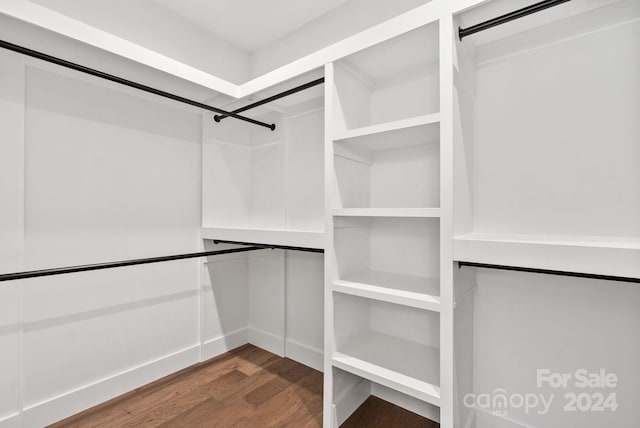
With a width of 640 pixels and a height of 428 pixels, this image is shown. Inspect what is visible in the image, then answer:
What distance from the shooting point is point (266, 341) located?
2414 mm

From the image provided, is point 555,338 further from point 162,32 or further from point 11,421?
point 162,32

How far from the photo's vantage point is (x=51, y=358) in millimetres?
1598

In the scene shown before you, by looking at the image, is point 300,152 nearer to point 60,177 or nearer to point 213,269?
point 213,269

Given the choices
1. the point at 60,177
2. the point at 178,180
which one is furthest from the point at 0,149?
the point at 178,180

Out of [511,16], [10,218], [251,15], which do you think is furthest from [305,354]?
[251,15]

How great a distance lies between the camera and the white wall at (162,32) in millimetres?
1711

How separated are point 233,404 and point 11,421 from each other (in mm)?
1014

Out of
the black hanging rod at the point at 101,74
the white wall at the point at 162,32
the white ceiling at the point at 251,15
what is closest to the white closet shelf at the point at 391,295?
the black hanging rod at the point at 101,74

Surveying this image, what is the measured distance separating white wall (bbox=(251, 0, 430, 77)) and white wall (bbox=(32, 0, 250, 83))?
226 mm

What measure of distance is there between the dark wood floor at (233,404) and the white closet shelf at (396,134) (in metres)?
1.44

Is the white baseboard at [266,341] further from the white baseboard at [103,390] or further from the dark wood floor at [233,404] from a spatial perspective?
the white baseboard at [103,390]

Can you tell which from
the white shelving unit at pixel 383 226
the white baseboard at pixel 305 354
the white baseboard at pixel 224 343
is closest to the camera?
the white shelving unit at pixel 383 226

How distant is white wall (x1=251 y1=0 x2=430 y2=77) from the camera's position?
1.79 meters

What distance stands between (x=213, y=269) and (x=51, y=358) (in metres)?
0.99
